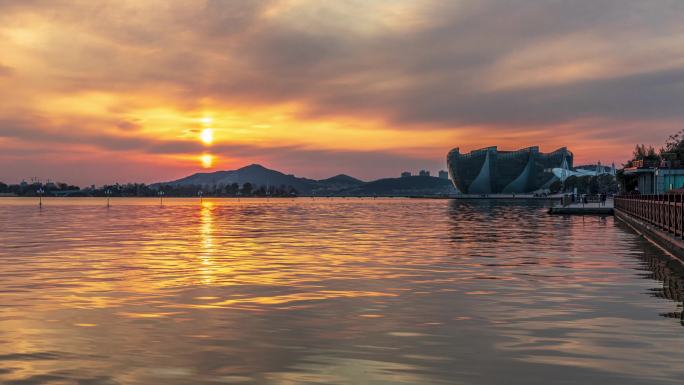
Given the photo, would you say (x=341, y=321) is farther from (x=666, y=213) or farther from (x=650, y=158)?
(x=650, y=158)

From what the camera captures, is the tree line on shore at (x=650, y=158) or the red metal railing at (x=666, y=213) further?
the tree line on shore at (x=650, y=158)

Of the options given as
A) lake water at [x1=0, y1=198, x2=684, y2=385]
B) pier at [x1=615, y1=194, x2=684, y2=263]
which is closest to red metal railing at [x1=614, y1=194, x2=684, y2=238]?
pier at [x1=615, y1=194, x2=684, y2=263]

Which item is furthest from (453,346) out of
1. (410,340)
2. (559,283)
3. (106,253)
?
(106,253)

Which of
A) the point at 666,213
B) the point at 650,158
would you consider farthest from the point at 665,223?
the point at 650,158

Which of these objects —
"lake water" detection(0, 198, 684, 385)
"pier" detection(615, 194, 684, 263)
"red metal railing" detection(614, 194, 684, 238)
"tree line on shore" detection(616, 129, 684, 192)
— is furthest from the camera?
"tree line on shore" detection(616, 129, 684, 192)

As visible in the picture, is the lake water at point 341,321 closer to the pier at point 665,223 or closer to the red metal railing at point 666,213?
the pier at point 665,223

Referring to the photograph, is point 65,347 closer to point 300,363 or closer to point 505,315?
point 300,363

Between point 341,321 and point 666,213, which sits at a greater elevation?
point 666,213

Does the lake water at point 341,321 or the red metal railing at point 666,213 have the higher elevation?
the red metal railing at point 666,213

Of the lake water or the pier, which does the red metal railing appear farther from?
the lake water

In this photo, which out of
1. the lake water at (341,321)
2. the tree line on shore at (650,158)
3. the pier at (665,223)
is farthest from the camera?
the tree line on shore at (650,158)

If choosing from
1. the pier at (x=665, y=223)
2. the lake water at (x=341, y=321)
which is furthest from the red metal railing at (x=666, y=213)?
the lake water at (x=341, y=321)

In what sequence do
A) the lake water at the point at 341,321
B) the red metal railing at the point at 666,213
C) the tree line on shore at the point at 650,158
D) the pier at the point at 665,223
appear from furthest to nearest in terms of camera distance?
1. the tree line on shore at the point at 650,158
2. the red metal railing at the point at 666,213
3. the pier at the point at 665,223
4. the lake water at the point at 341,321

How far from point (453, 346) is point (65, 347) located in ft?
22.9
